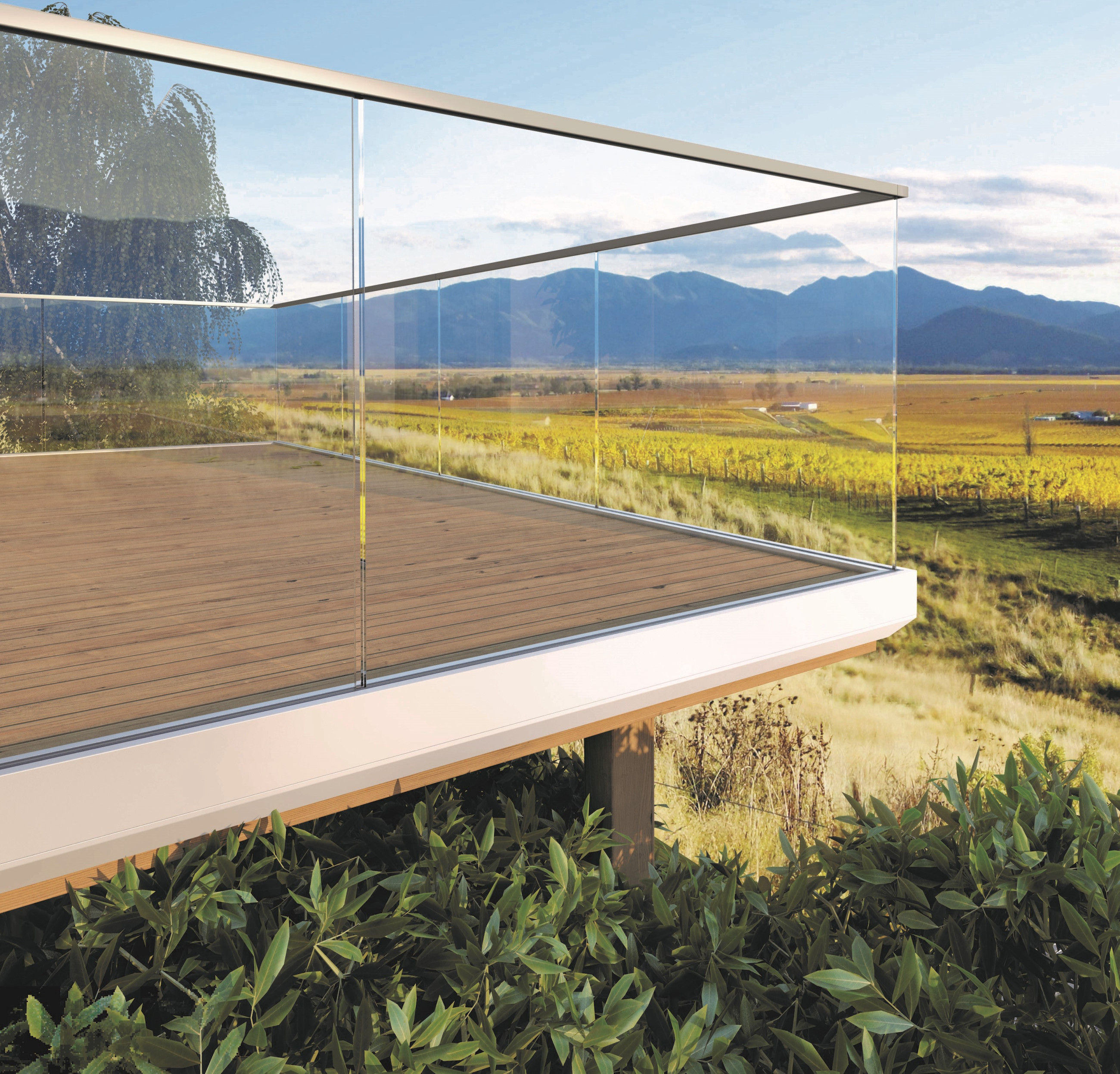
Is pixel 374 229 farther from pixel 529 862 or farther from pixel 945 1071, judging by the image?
pixel 945 1071

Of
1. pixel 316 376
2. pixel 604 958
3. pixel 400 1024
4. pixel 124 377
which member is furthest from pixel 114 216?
pixel 400 1024

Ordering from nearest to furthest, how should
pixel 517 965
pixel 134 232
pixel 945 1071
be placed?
pixel 945 1071 < pixel 517 965 < pixel 134 232

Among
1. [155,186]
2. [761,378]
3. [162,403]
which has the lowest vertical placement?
[162,403]

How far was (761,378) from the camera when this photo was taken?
8.16m

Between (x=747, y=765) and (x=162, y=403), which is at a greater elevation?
(x=162, y=403)

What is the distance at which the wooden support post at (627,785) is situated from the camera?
3.73 metres

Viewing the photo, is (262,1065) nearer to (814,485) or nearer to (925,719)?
(814,485)

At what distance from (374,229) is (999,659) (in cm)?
1365

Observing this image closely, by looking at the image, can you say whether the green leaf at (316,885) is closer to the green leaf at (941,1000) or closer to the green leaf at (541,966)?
the green leaf at (541,966)

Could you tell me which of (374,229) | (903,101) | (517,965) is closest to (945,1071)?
(517,965)

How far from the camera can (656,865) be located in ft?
11.2

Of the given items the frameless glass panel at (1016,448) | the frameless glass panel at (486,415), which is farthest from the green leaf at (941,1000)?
the frameless glass panel at (1016,448)

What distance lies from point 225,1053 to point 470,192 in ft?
15.7

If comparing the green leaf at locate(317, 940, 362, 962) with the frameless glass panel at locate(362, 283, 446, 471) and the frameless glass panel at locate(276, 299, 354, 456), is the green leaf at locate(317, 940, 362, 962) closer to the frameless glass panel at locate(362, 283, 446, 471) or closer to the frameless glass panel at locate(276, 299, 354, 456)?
the frameless glass panel at locate(276, 299, 354, 456)
